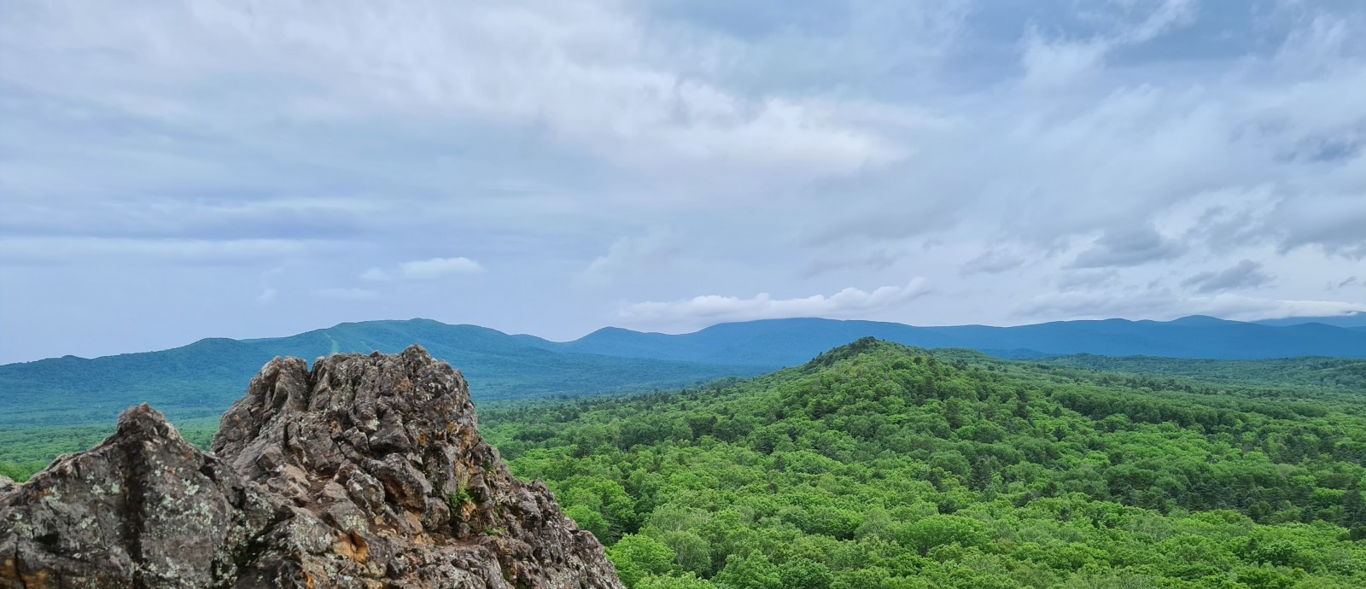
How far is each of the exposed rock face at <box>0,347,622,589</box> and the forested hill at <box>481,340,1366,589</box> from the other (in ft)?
78.8

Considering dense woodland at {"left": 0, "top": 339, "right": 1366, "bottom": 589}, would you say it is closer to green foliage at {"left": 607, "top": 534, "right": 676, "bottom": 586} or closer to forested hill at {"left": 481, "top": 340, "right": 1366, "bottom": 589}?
green foliage at {"left": 607, "top": 534, "right": 676, "bottom": 586}

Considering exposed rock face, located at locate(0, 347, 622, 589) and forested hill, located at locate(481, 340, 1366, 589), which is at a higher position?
exposed rock face, located at locate(0, 347, 622, 589)

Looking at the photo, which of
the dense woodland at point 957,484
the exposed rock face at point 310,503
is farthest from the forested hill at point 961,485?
the exposed rock face at point 310,503

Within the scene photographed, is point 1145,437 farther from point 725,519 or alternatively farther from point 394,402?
point 394,402

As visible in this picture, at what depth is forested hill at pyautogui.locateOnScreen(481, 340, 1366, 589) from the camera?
148ft

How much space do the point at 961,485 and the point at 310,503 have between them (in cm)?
7879

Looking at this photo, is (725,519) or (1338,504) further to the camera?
(1338,504)

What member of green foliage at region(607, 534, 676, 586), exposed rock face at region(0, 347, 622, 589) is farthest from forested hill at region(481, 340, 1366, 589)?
exposed rock face at region(0, 347, 622, 589)

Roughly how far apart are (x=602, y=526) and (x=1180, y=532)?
43693 millimetres

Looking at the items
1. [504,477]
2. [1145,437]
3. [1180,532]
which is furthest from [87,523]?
[1145,437]

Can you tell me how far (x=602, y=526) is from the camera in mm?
57469

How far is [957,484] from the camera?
80.1 meters

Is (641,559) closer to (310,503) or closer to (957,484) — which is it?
(310,503)

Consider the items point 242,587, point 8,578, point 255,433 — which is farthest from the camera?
point 255,433
